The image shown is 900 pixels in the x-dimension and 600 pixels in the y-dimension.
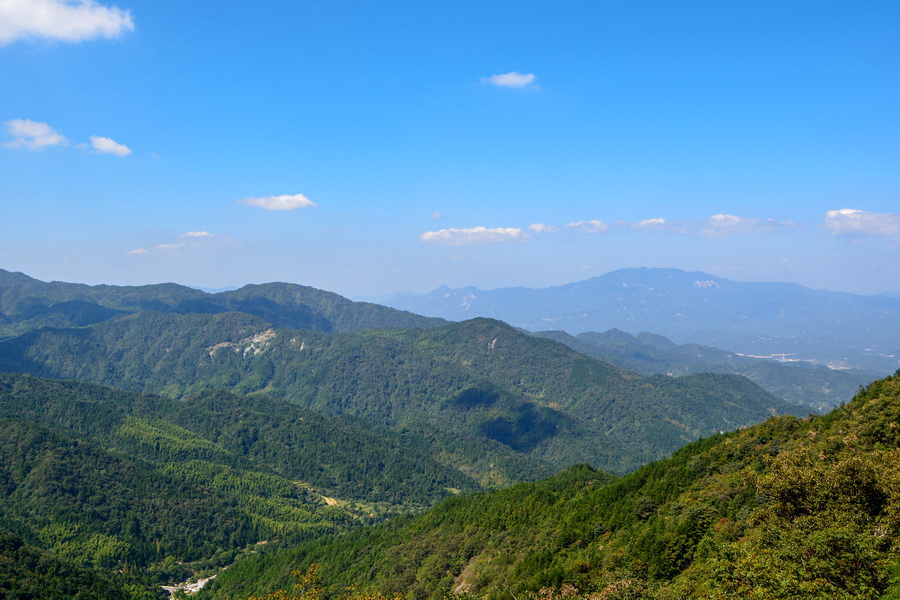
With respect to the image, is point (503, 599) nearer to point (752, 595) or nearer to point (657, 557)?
point (657, 557)

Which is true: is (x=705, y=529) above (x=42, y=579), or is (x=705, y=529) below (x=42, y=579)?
above

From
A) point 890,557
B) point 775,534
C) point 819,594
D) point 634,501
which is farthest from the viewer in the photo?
point 634,501

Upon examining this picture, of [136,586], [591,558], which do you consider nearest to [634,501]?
[591,558]

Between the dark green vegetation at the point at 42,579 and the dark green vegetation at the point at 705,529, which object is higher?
the dark green vegetation at the point at 705,529

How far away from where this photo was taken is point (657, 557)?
7219cm

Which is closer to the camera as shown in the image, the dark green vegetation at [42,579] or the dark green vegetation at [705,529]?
the dark green vegetation at [705,529]

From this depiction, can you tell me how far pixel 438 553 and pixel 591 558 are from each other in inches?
2514

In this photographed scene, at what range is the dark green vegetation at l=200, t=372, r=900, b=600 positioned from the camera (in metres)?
46.2

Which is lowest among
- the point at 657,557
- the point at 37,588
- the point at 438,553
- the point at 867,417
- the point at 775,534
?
the point at 37,588

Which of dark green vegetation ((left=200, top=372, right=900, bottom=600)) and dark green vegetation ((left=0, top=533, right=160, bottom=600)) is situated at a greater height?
dark green vegetation ((left=200, top=372, right=900, bottom=600))

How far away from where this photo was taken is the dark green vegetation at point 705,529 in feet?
151

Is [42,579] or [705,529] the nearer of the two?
[705,529]

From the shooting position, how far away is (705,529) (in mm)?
74750

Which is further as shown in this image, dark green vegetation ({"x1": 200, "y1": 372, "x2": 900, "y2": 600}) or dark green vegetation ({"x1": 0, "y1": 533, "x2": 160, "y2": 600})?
dark green vegetation ({"x1": 0, "y1": 533, "x2": 160, "y2": 600})
